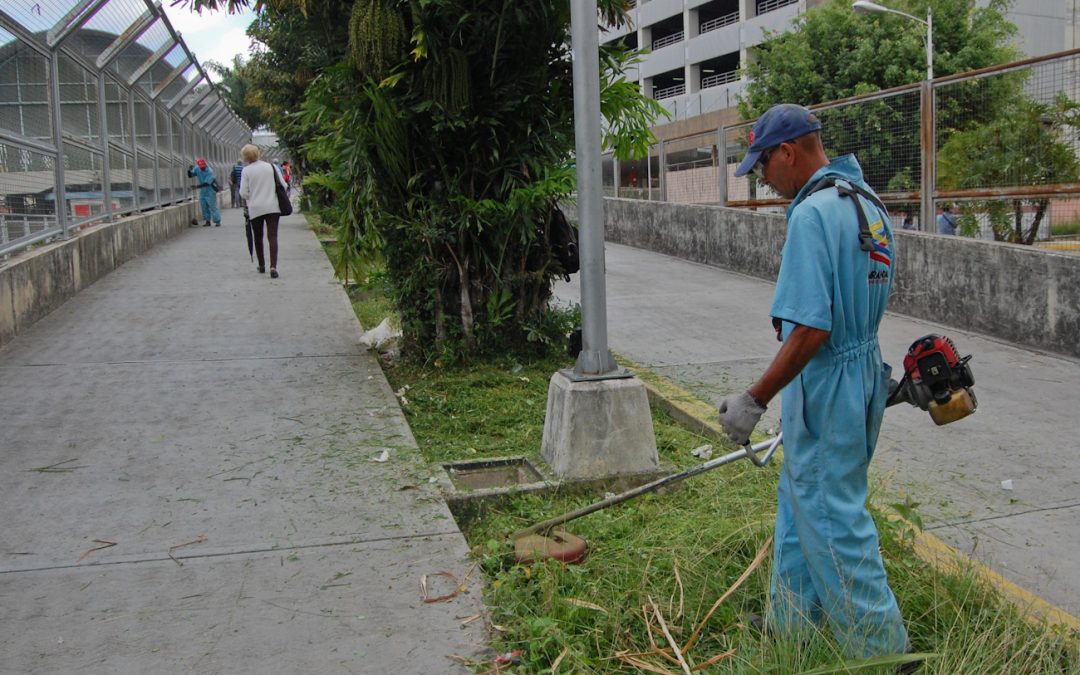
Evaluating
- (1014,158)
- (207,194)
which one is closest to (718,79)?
(207,194)

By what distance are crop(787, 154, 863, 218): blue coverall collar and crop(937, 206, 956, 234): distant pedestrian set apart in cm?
734

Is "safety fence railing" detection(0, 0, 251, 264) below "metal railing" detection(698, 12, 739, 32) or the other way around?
below

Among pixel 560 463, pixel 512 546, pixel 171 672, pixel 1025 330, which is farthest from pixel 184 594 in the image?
pixel 1025 330

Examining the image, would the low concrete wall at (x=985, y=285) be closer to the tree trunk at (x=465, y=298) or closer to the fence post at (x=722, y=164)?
the fence post at (x=722, y=164)

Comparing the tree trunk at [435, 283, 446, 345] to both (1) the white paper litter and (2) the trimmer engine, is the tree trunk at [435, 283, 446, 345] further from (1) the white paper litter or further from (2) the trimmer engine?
(2) the trimmer engine

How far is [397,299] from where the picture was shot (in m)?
7.09

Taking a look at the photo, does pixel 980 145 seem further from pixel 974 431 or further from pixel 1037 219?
pixel 974 431

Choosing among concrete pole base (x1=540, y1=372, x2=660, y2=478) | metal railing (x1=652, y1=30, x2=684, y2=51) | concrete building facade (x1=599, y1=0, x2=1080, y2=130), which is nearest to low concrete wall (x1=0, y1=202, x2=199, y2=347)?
concrete pole base (x1=540, y1=372, x2=660, y2=478)

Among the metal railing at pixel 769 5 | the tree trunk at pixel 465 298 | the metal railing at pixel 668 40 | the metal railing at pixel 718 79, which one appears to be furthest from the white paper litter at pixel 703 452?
the metal railing at pixel 668 40

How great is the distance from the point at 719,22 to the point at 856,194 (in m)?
46.0

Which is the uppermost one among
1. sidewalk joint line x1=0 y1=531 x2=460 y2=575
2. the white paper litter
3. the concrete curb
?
sidewalk joint line x1=0 y1=531 x2=460 y2=575

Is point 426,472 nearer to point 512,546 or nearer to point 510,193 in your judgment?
point 512,546

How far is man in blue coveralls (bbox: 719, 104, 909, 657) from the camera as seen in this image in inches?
109

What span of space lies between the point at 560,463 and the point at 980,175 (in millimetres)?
6315
